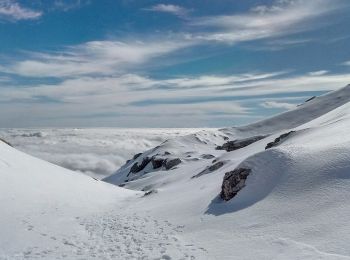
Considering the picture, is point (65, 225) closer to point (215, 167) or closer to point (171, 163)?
point (215, 167)

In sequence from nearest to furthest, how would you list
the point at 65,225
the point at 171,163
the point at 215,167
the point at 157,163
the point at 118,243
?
1. the point at 118,243
2. the point at 65,225
3. the point at 215,167
4. the point at 171,163
5. the point at 157,163

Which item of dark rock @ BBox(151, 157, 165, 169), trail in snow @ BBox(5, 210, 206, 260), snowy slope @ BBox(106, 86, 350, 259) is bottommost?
dark rock @ BBox(151, 157, 165, 169)

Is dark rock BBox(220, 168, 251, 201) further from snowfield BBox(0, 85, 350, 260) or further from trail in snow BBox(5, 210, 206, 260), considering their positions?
trail in snow BBox(5, 210, 206, 260)

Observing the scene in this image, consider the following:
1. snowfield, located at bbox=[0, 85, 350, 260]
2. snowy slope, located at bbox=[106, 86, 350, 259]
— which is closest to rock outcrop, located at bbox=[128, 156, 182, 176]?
snowfield, located at bbox=[0, 85, 350, 260]

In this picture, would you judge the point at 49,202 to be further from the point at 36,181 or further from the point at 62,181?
the point at 62,181

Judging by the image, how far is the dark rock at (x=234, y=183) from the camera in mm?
20467

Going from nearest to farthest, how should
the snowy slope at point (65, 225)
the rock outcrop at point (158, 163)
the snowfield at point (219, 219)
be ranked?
the snowfield at point (219, 219) < the snowy slope at point (65, 225) < the rock outcrop at point (158, 163)

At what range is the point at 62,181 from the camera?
32.5 m

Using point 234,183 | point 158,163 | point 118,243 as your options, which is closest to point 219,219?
point 234,183

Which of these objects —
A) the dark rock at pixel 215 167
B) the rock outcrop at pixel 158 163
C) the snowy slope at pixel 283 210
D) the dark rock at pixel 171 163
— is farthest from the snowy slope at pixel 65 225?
the dark rock at pixel 171 163

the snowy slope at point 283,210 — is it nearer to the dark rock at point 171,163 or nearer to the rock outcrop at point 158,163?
the dark rock at point 171,163

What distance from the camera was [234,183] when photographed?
829 inches

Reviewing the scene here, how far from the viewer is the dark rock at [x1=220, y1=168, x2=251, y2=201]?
67.1ft

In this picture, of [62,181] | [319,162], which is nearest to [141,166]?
[62,181]
